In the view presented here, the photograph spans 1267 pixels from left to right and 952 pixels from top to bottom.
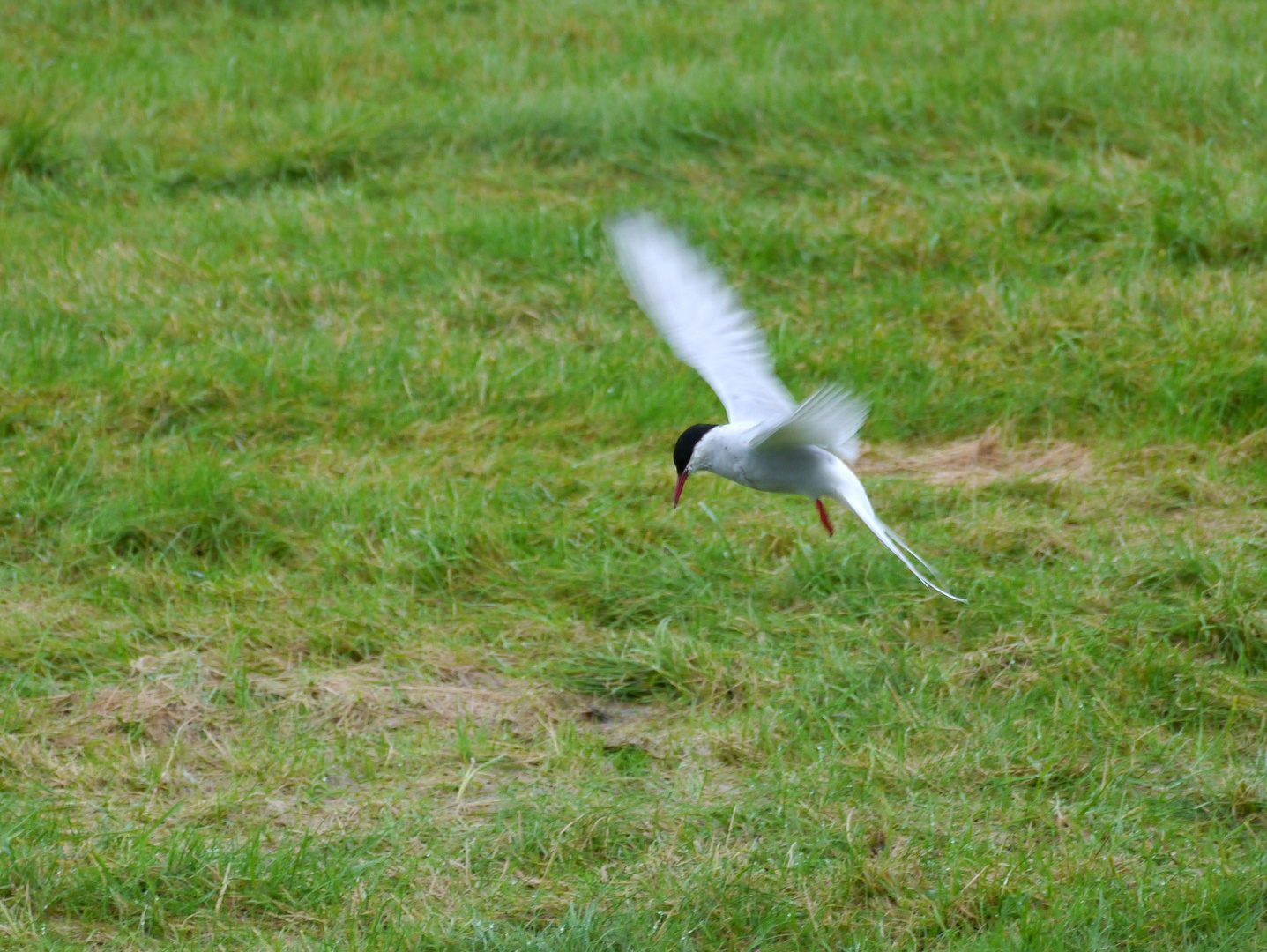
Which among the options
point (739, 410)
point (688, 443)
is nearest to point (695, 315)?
point (739, 410)

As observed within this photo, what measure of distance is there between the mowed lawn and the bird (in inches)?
20.8

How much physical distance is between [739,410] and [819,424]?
0.84m

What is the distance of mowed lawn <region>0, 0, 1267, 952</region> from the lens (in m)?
3.47

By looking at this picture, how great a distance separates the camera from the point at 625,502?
201 inches

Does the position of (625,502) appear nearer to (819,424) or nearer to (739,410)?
(739,410)

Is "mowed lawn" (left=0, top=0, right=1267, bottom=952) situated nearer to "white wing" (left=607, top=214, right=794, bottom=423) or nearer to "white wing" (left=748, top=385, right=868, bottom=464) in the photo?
"white wing" (left=607, top=214, right=794, bottom=423)

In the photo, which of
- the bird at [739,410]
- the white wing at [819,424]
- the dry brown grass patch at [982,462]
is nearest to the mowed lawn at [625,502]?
the dry brown grass patch at [982,462]

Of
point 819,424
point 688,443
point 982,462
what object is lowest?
point 982,462

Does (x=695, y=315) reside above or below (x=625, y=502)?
above

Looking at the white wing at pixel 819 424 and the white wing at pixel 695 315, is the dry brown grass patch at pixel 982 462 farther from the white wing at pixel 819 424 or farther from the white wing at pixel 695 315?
the white wing at pixel 819 424

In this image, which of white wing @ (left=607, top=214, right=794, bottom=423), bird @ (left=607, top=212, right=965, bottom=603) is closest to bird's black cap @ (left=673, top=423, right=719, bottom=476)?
bird @ (left=607, top=212, right=965, bottom=603)

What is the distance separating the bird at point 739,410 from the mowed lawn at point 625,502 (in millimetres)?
528

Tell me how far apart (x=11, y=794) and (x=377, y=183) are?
4318 mm

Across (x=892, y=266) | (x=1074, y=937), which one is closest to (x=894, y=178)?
(x=892, y=266)
